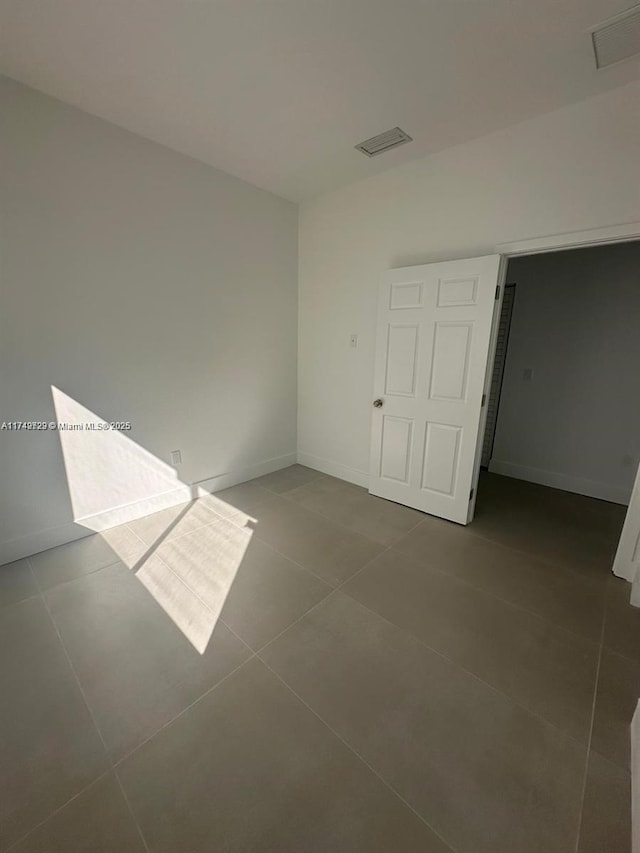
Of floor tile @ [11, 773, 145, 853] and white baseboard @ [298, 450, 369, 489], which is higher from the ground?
white baseboard @ [298, 450, 369, 489]

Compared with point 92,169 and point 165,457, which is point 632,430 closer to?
point 165,457

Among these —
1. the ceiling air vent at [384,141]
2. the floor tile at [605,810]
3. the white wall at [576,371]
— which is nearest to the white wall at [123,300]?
the ceiling air vent at [384,141]

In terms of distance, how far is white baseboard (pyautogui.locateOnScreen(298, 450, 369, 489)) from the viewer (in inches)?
143

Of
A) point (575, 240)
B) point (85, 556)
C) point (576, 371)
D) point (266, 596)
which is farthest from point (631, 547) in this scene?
point (85, 556)

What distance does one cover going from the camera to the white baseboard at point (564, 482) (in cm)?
327

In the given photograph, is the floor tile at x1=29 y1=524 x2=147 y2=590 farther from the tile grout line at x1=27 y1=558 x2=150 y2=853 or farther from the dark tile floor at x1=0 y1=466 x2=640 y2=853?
the tile grout line at x1=27 y1=558 x2=150 y2=853

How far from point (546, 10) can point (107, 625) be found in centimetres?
363

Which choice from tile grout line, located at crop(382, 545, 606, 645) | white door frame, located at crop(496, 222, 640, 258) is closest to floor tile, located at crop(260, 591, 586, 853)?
tile grout line, located at crop(382, 545, 606, 645)

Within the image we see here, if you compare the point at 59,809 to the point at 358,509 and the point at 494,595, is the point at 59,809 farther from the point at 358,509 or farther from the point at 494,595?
the point at 358,509

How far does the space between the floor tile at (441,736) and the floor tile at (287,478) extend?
182 cm

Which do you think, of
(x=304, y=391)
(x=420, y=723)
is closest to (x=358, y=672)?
(x=420, y=723)

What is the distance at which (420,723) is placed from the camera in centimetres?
138

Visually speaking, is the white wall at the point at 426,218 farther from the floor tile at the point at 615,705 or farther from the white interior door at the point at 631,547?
the floor tile at the point at 615,705

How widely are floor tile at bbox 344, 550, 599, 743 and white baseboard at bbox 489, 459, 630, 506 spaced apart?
84.0 inches
